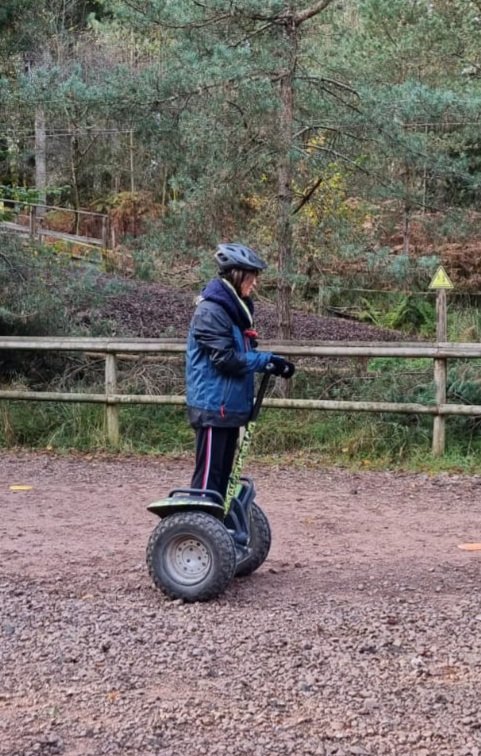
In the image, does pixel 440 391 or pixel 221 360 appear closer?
pixel 221 360

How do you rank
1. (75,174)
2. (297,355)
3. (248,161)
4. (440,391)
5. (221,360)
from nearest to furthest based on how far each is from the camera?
(221,360) < (440,391) < (297,355) < (248,161) < (75,174)

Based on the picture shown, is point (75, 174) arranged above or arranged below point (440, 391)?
above

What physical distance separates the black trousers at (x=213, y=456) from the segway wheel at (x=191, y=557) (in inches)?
8.1

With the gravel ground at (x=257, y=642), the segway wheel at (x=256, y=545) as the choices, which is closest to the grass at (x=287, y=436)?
the gravel ground at (x=257, y=642)

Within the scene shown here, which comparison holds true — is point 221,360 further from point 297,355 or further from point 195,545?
point 297,355

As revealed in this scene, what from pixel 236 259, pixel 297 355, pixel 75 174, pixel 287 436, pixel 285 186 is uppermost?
pixel 75 174

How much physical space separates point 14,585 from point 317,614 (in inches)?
70.2

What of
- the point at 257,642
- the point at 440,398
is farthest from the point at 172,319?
the point at 257,642

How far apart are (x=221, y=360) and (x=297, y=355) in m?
4.42

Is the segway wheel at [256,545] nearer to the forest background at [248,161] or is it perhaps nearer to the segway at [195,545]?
the segway at [195,545]

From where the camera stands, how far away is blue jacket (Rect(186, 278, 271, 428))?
4738 mm

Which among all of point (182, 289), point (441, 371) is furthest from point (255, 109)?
point (182, 289)

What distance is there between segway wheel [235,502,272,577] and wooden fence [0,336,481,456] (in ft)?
12.2

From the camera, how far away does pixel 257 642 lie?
4199mm
